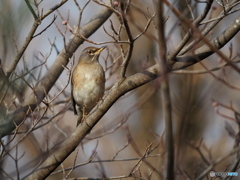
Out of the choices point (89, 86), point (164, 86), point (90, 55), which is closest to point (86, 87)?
point (89, 86)

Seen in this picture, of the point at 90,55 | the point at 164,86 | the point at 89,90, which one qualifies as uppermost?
the point at 90,55

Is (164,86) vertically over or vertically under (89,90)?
under

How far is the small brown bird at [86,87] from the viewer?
7801 mm

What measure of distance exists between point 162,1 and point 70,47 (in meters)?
4.64

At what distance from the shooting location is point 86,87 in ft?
25.8

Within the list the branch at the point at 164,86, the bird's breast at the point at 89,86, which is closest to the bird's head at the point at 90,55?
the bird's breast at the point at 89,86

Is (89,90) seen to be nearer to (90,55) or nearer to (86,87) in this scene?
(86,87)

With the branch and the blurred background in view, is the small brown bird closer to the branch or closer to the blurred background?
the blurred background

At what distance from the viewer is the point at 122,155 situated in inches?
548

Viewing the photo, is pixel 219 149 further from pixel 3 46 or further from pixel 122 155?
pixel 3 46

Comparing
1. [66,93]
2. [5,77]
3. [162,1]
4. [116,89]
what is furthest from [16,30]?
[66,93]

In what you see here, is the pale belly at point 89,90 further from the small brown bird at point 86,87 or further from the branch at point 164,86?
the branch at point 164,86

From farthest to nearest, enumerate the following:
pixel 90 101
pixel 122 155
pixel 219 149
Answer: pixel 122 155, pixel 219 149, pixel 90 101

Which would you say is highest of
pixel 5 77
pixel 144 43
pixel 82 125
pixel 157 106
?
pixel 144 43
